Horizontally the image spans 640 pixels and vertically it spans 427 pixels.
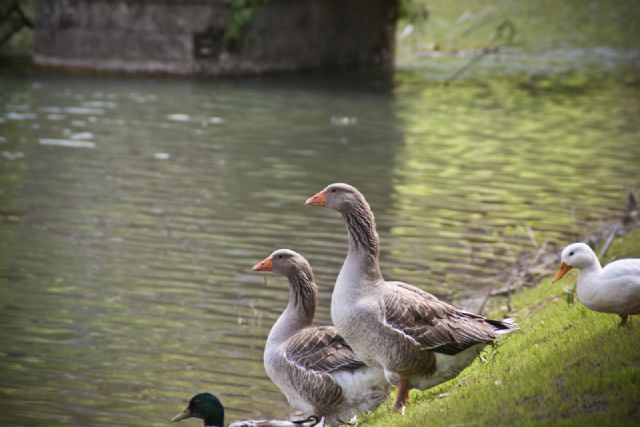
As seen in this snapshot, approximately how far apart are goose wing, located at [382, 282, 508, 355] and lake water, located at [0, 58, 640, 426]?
215cm

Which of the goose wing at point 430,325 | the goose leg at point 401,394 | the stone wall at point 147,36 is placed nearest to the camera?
the goose wing at point 430,325

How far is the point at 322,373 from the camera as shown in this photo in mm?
8469

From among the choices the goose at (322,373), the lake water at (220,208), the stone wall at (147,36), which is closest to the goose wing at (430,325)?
the goose at (322,373)

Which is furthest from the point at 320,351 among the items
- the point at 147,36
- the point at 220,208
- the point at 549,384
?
the point at 147,36

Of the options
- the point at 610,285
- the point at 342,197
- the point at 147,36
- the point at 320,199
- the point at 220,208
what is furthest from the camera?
the point at 147,36

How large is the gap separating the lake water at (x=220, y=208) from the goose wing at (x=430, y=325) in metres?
2.15

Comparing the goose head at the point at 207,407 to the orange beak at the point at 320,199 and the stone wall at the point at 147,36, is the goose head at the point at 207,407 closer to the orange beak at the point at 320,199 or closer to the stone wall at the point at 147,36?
the orange beak at the point at 320,199

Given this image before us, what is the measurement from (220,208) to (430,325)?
10.0 m

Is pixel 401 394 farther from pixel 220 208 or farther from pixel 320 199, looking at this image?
pixel 220 208

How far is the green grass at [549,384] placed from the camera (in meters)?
6.69

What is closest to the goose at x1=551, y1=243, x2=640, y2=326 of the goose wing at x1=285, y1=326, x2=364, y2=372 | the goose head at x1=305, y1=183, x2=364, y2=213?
the goose head at x1=305, y1=183, x2=364, y2=213

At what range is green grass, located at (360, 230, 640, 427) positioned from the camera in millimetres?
6691

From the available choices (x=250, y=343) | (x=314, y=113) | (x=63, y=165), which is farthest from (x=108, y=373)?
(x=314, y=113)

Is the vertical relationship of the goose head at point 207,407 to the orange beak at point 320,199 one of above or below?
below
